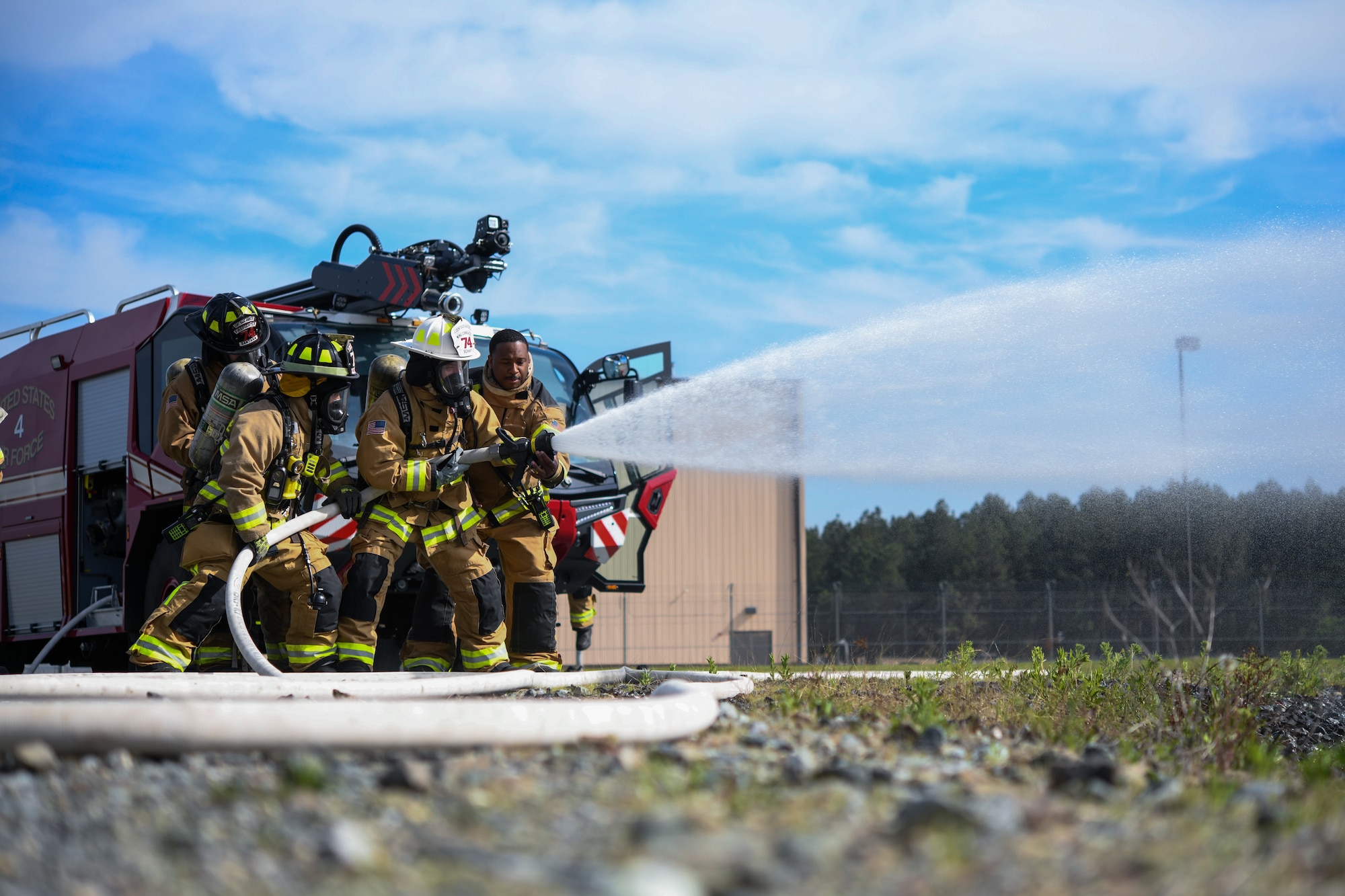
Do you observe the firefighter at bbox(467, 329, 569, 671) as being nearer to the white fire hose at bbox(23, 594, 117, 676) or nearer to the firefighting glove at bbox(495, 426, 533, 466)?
the firefighting glove at bbox(495, 426, 533, 466)

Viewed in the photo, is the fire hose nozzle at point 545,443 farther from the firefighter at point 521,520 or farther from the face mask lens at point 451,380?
the face mask lens at point 451,380

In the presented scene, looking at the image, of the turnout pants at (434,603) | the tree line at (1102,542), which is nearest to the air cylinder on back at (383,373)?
the turnout pants at (434,603)

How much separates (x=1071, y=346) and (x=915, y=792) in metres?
6.64

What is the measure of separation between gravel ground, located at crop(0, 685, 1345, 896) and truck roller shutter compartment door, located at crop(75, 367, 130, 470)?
17.0ft

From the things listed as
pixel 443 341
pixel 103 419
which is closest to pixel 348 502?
pixel 443 341

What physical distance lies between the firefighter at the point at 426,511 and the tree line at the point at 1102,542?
9.55 metres

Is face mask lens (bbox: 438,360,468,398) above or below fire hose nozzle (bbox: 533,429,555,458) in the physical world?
above

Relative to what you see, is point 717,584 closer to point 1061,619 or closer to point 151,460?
point 1061,619

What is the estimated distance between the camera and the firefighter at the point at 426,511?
629 centimetres

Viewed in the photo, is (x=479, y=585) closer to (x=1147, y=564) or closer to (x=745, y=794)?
(x=745, y=794)

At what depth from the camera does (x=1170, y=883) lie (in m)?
1.83

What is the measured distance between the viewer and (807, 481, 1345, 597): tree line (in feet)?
74.2

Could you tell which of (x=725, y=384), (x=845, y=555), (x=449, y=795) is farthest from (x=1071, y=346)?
(x=845, y=555)

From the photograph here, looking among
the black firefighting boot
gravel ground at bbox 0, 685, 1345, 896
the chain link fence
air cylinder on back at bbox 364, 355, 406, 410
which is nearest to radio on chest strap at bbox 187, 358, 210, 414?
air cylinder on back at bbox 364, 355, 406, 410
